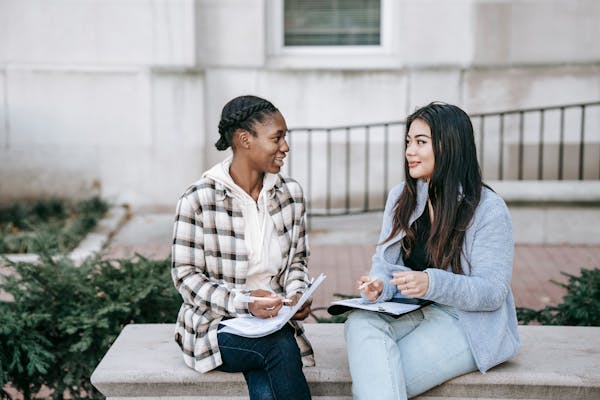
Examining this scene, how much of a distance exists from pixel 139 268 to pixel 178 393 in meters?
1.52

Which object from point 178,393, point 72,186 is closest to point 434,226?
point 178,393

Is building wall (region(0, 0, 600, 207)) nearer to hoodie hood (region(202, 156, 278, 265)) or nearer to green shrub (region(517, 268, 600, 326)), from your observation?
green shrub (region(517, 268, 600, 326))

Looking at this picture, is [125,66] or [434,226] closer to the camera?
[434,226]

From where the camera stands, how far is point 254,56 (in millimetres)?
10141

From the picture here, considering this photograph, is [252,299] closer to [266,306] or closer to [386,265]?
[266,306]

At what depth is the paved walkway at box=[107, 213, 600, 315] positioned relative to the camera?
7293mm

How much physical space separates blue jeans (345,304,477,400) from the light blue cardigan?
69mm

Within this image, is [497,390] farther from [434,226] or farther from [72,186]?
[72,186]

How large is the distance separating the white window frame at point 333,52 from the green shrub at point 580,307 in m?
5.50

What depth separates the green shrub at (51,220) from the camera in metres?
8.33

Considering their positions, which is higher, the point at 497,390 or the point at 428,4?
the point at 428,4

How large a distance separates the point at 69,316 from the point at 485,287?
222 cm

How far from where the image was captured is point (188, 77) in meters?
9.92

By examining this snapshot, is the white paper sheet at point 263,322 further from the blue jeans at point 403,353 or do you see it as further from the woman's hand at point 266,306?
the blue jeans at point 403,353
